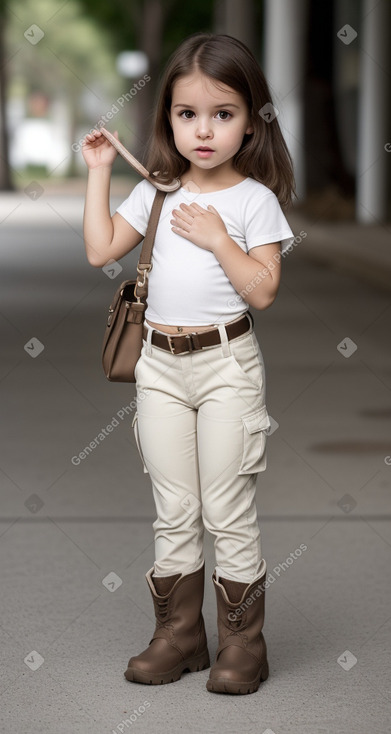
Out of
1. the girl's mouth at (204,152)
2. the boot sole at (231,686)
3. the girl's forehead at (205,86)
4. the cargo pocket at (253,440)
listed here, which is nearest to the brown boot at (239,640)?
the boot sole at (231,686)

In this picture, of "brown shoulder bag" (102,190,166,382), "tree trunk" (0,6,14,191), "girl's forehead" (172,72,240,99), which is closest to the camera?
"girl's forehead" (172,72,240,99)

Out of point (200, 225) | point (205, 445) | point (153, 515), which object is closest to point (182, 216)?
point (200, 225)

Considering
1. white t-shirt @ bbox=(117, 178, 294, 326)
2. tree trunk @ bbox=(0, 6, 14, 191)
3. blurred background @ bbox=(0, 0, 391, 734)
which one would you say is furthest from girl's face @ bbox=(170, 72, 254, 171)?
tree trunk @ bbox=(0, 6, 14, 191)

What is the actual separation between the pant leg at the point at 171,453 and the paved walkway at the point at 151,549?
38 cm

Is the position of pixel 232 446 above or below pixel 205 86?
below

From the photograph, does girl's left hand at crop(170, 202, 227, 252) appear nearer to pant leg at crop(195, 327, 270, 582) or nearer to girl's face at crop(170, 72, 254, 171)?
girl's face at crop(170, 72, 254, 171)

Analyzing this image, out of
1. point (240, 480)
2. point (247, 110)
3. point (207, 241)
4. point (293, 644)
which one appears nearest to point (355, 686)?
point (293, 644)

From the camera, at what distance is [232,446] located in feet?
11.6

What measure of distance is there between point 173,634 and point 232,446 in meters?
0.58

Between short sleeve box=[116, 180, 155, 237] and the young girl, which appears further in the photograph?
short sleeve box=[116, 180, 155, 237]

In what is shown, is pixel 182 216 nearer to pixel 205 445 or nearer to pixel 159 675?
pixel 205 445

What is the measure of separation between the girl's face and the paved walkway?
1435 millimetres

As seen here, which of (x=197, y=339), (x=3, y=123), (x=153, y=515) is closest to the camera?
(x=197, y=339)

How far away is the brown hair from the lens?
342 centimetres
